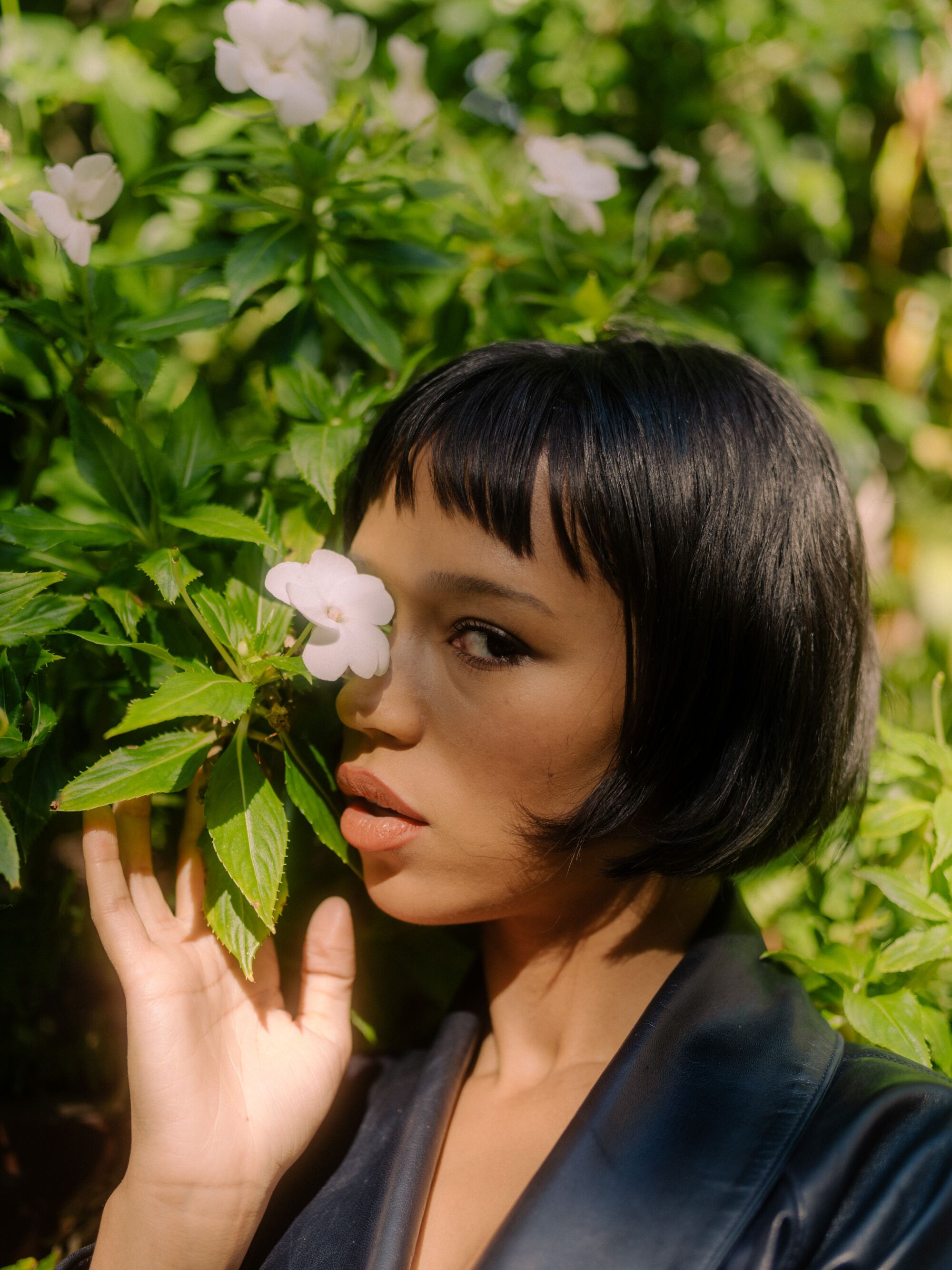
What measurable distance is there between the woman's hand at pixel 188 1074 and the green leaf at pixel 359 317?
26.1 inches

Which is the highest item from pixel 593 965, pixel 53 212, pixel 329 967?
pixel 53 212

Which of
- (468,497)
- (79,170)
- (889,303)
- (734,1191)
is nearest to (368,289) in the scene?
(79,170)

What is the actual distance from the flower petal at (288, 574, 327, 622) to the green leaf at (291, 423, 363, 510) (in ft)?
0.50

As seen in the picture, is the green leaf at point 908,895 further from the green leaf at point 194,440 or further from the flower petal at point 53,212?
the flower petal at point 53,212

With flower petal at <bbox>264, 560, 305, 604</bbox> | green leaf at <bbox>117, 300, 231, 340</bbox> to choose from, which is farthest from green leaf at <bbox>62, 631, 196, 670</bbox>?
green leaf at <bbox>117, 300, 231, 340</bbox>

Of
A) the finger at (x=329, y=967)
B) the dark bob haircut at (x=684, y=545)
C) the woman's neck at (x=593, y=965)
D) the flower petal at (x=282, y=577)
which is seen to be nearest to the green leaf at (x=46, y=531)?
the flower petal at (x=282, y=577)

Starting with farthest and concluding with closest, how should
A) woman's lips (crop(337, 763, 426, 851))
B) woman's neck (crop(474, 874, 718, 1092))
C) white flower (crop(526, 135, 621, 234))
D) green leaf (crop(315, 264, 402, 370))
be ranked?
white flower (crop(526, 135, 621, 234)) → green leaf (crop(315, 264, 402, 370)) → woman's neck (crop(474, 874, 718, 1092)) → woman's lips (crop(337, 763, 426, 851))

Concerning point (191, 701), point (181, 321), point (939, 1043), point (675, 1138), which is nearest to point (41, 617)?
point (191, 701)

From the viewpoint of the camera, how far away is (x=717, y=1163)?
0.97 metres

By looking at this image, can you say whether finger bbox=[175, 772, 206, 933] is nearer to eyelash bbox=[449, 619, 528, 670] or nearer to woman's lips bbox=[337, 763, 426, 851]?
woman's lips bbox=[337, 763, 426, 851]

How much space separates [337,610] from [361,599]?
0.10 feet

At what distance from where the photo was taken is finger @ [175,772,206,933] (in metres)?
1.15

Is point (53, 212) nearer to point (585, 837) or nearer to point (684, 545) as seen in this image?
point (684, 545)

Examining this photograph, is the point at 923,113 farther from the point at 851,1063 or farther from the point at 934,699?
the point at 851,1063
